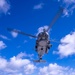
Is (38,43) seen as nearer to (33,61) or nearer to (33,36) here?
(33,36)

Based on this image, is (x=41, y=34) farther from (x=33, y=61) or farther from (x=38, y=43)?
(x=33, y=61)

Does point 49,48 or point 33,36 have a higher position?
point 33,36

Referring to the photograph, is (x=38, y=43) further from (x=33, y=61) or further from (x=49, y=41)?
(x=33, y=61)

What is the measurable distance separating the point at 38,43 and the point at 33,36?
5.79 m

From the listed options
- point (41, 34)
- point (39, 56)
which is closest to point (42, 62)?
point (39, 56)

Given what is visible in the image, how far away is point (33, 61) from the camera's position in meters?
110

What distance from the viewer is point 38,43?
9462 centimetres

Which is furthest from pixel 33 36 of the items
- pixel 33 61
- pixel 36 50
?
pixel 33 61

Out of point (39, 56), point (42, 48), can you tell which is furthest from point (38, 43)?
point (39, 56)

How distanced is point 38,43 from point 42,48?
2524 millimetres

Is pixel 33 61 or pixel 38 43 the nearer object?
pixel 38 43

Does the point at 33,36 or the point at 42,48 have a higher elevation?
the point at 33,36

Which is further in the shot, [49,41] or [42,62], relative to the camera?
[42,62]

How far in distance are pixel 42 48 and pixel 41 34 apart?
5470 millimetres
